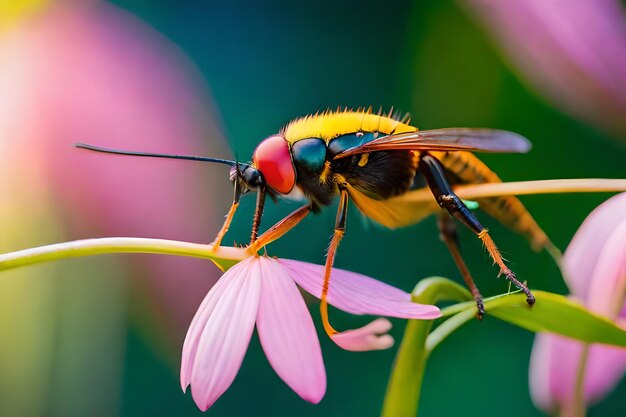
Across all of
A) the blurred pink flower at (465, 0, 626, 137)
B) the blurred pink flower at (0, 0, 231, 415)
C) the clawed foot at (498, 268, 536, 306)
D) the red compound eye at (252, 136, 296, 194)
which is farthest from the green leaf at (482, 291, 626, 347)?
the blurred pink flower at (0, 0, 231, 415)

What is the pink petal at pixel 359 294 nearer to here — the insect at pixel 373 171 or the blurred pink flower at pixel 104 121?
the insect at pixel 373 171

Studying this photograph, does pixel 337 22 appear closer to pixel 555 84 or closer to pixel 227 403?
pixel 227 403

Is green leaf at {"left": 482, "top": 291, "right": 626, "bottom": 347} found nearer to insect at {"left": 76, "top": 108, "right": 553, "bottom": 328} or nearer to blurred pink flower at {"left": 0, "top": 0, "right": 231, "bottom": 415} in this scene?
insect at {"left": 76, "top": 108, "right": 553, "bottom": 328}

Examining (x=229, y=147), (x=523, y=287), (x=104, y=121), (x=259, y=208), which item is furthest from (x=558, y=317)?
(x=104, y=121)

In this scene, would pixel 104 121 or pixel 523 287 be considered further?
pixel 104 121

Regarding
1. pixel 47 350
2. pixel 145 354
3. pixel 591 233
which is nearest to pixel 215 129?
pixel 47 350

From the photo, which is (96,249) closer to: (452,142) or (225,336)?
(225,336)

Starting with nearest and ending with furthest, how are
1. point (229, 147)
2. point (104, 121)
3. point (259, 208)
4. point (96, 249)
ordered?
point (96, 249) < point (259, 208) < point (229, 147) < point (104, 121)
